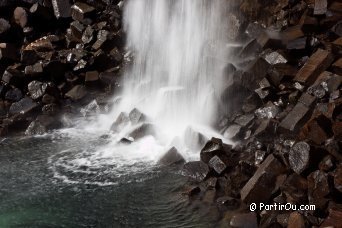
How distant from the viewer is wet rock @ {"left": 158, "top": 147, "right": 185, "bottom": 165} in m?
13.3

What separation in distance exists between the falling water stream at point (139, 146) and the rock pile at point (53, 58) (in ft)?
2.92

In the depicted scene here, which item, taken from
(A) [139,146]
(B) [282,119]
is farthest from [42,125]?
(B) [282,119]

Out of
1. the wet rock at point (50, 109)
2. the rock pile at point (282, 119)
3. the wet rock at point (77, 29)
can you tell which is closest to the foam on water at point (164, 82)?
the rock pile at point (282, 119)

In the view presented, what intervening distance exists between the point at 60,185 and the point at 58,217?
1782 millimetres

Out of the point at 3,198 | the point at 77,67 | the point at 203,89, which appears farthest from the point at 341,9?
the point at 3,198

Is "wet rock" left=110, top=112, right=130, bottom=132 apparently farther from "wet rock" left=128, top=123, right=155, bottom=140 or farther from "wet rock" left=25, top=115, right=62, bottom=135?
"wet rock" left=25, top=115, right=62, bottom=135

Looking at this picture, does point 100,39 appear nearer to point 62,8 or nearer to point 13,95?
point 62,8

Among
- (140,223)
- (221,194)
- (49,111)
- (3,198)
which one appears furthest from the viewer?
(49,111)

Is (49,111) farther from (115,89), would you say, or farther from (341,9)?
(341,9)

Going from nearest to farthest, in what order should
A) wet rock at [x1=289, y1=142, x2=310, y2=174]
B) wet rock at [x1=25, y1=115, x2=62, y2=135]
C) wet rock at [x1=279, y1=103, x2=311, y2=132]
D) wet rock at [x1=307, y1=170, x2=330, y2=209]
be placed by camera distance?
wet rock at [x1=307, y1=170, x2=330, y2=209], wet rock at [x1=289, y1=142, x2=310, y2=174], wet rock at [x1=279, y1=103, x2=311, y2=132], wet rock at [x1=25, y1=115, x2=62, y2=135]

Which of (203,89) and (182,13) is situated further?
(182,13)

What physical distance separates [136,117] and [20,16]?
9692mm

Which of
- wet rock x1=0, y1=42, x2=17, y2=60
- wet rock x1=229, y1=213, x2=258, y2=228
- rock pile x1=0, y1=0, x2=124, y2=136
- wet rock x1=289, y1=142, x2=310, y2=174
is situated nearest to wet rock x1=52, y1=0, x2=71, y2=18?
rock pile x1=0, y1=0, x2=124, y2=136

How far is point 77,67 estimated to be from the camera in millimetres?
19312
